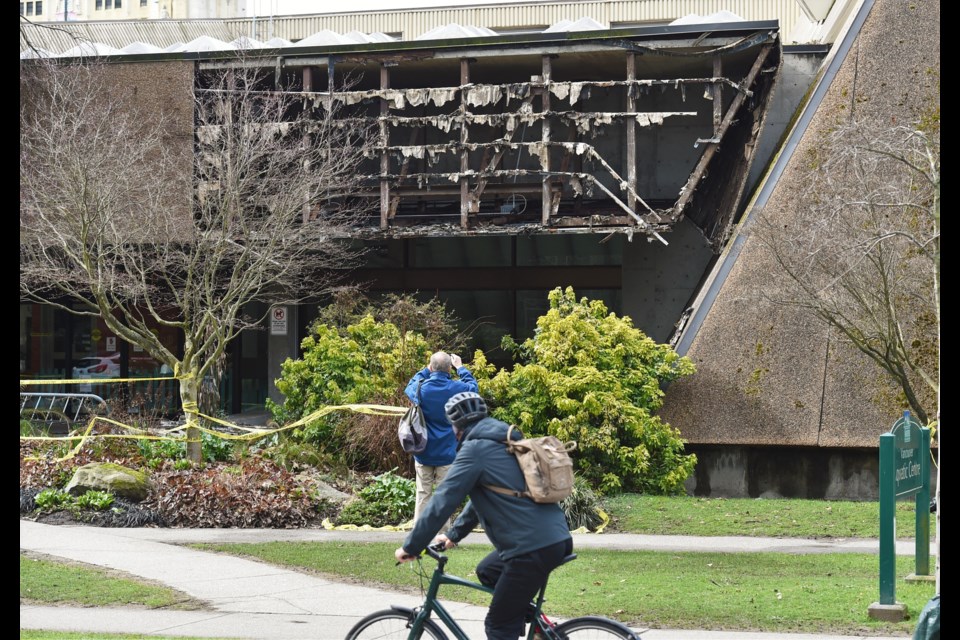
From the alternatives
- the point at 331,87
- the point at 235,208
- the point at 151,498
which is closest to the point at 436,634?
the point at 151,498

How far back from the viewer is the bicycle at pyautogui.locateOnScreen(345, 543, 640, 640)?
5484mm

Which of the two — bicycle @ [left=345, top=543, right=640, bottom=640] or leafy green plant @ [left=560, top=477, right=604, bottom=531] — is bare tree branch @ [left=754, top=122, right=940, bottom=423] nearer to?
leafy green plant @ [left=560, top=477, right=604, bottom=531]

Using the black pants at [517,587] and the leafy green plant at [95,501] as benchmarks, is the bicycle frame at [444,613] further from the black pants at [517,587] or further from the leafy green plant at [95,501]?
the leafy green plant at [95,501]

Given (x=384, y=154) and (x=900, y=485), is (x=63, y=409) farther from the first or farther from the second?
(x=900, y=485)

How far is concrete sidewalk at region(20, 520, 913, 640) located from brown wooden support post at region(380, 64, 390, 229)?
978 cm

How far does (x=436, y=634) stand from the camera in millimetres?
5656

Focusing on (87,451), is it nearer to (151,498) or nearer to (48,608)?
(151,498)

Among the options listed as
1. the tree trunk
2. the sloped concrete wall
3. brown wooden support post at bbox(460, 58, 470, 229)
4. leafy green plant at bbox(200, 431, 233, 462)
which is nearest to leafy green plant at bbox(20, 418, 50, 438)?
leafy green plant at bbox(200, 431, 233, 462)

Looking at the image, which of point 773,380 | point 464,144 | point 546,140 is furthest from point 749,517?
point 464,144

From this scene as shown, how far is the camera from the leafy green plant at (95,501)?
13625mm

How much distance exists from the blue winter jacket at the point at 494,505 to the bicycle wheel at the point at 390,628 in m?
0.40

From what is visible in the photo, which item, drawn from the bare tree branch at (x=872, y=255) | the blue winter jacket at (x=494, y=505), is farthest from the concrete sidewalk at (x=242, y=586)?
the bare tree branch at (x=872, y=255)

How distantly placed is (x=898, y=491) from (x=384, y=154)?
14850mm

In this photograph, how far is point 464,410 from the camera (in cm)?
→ 570
